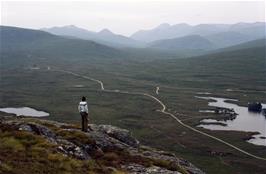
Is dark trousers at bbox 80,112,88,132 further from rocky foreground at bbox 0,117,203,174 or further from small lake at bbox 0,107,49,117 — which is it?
small lake at bbox 0,107,49,117

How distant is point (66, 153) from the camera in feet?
103

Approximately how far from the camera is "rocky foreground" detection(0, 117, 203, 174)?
91.1 feet

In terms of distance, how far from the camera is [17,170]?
25.8 metres

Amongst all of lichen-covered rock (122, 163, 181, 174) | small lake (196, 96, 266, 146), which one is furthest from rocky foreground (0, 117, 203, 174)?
small lake (196, 96, 266, 146)

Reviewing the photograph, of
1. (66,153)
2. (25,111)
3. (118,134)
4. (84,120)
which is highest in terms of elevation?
(84,120)

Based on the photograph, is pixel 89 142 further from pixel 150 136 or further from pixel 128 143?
pixel 150 136

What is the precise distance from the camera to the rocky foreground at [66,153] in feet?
91.1

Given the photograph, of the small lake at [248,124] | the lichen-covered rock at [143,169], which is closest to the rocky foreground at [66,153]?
the lichen-covered rock at [143,169]

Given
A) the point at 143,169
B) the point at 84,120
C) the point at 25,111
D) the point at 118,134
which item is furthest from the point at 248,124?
the point at 143,169

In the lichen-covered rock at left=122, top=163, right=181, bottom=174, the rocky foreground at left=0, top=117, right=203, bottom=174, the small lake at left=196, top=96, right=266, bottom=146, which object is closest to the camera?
the rocky foreground at left=0, top=117, right=203, bottom=174

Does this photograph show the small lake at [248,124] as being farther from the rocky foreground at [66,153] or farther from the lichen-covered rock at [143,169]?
the lichen-covered rock at [143,169]

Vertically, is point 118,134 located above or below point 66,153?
below

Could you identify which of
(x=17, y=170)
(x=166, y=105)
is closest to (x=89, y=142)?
(x=17, y=170)

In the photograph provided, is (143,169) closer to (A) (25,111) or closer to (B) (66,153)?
(B) (66,153)
